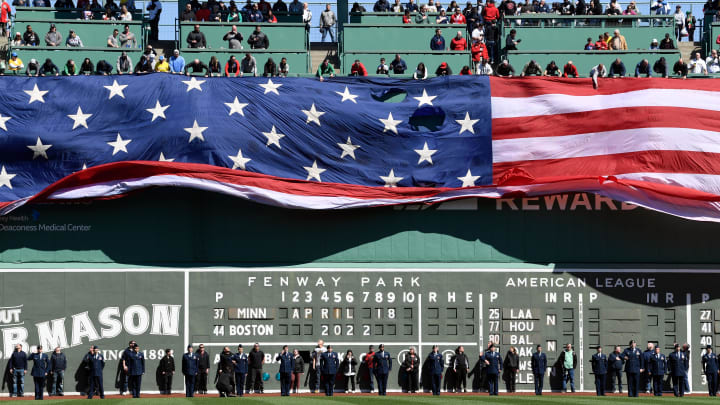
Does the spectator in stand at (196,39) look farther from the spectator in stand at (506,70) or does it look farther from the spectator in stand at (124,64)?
the spectator in stand at (506,70)

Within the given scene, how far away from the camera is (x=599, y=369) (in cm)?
3127

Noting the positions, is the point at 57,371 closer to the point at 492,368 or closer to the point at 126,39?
the point at 492,368

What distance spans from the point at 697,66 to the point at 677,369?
35.9 ft

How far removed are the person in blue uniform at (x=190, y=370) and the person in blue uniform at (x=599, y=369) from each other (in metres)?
10.2

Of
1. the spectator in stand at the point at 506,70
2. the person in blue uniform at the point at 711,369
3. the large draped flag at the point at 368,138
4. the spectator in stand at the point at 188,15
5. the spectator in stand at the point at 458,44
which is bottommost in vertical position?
the person in blue uniform at the point at 711,369

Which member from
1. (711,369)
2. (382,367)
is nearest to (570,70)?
(711,369)

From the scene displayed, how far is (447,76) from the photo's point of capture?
33312 millimetres

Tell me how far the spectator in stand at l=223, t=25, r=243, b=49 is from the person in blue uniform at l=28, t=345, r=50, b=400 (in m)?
11.9

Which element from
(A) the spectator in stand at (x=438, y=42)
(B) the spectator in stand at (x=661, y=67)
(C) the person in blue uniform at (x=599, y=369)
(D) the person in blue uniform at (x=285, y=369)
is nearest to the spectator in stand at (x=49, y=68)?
(D) the person in blue uniform at (x=285, y=369)

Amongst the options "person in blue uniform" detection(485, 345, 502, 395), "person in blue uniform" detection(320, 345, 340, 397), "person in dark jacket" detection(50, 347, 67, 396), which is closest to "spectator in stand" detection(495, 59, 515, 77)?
"person in blue uniform" detection(485, 345, 502, 395)

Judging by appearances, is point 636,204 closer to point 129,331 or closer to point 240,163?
point 240,163

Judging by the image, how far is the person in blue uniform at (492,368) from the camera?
31.1 meters

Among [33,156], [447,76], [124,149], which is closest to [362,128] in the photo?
[447,76]

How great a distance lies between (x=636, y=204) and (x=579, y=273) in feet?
7.80
